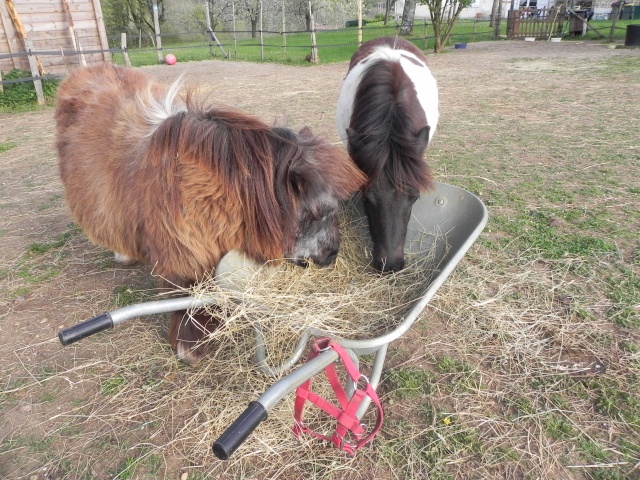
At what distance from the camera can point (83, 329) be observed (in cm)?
141

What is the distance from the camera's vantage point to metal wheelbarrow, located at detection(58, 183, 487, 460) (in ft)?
3.63

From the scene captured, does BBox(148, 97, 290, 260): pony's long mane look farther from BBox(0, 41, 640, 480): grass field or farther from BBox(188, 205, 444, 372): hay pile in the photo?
BBox(0, 41, 640, 480): grass field

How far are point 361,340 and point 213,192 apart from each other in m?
0.94

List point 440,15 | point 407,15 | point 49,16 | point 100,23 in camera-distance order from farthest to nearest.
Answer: point 407,15 < point 440,15 < point 100,23 < point 49,16

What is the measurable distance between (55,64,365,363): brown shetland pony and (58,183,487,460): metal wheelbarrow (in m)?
0.35

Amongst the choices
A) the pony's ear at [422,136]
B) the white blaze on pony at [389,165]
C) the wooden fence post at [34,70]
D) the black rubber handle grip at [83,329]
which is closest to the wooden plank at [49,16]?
the wooden fence post at [34,70]

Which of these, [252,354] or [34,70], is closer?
[252,354]

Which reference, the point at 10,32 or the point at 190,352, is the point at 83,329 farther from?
the point at 10,32

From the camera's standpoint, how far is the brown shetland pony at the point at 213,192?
1.92 metres

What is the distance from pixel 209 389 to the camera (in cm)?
226

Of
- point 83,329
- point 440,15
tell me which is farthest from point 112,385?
point 440,15

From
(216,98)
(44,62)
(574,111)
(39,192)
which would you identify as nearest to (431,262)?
(39,192)

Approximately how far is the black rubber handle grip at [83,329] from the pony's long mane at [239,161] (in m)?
0.62

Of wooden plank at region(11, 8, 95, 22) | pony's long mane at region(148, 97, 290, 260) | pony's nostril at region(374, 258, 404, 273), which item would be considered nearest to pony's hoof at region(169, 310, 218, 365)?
pony's long mane at region(148, 97, 290, 260)
